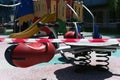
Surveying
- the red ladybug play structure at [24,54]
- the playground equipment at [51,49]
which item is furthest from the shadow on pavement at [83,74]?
the red ladybug play structure at [24,54]

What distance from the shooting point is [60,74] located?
7887 mm

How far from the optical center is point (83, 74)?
7867mm

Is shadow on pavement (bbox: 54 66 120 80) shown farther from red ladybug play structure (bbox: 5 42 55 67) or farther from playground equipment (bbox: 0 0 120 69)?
red ladybug play structure (bbox: 5 42 55 67)

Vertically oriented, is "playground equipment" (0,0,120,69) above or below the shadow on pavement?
above

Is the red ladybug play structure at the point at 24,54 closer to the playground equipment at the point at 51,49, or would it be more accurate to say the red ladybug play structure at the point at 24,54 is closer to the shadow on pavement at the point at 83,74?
the playground equipment at the point at 51,49

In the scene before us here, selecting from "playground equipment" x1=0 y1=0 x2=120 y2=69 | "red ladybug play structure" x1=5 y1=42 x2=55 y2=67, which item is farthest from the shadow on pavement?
"red ladybug play structure" x1=5 y1=42 x2=55 y2=67

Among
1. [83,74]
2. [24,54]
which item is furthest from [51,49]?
[83,74]

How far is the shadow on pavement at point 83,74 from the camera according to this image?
24.6ft

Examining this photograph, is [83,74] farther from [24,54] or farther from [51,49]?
[24,54]

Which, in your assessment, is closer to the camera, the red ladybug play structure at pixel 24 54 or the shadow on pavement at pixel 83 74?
the red ladybug play structure at pixel 24 54

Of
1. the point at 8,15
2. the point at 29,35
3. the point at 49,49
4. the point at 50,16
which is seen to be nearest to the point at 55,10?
the point at 50,16

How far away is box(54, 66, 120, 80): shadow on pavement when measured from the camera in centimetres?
749

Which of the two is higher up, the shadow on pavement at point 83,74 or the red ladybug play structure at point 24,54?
the red ladybug play structure at point 24,54

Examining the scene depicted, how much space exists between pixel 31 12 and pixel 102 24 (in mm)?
20474
